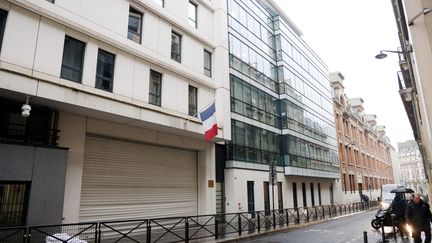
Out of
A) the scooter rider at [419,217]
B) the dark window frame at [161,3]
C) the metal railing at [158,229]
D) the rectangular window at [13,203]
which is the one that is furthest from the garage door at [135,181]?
the scooter rider at [419,217]

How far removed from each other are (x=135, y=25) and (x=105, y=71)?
117 inches

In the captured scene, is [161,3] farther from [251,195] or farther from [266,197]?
[266,197]

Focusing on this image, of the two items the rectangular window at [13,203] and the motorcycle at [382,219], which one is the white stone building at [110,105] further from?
the motorcycle at [382,219]

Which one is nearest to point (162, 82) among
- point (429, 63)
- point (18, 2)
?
point (18, 2)

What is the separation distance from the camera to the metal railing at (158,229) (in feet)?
29.0

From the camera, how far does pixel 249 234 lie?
1398cm

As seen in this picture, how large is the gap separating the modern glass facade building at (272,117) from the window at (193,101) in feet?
13.6

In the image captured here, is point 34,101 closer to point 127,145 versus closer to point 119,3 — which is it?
point 127,145

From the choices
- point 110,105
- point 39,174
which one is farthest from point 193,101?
point 39,174

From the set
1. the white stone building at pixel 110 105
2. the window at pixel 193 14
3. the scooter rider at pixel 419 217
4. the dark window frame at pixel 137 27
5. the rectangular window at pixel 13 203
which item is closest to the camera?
the rectangular window at pixel 13 203

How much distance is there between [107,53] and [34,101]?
3.73 metres

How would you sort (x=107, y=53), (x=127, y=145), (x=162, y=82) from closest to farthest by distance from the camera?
(x=107, y=53)
(x=127, y=145)
(x=162, y=82)

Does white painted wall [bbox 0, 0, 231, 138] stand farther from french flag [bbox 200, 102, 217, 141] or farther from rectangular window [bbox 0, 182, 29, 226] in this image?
rectangular window [bbox 0, 182, 29, 226]

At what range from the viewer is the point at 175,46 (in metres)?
16.8
